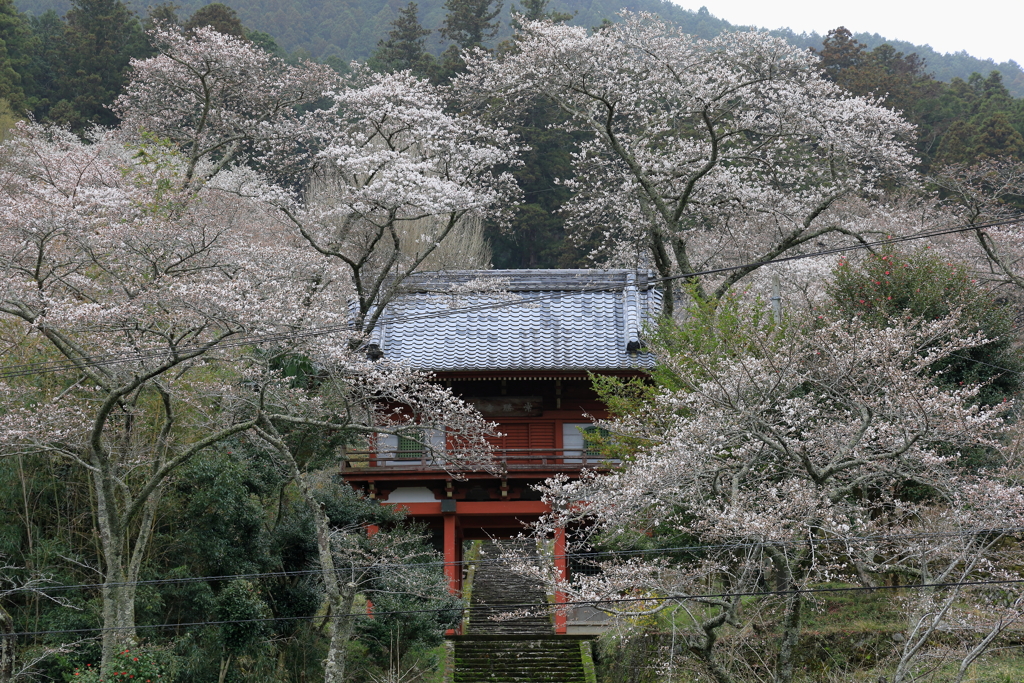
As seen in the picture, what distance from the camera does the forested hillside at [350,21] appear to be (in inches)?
1470

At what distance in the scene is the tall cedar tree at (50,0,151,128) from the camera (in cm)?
2655

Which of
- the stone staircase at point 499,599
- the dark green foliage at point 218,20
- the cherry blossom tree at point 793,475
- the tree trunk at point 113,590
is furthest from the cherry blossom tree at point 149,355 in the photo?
the dark green foliage at point 218,20

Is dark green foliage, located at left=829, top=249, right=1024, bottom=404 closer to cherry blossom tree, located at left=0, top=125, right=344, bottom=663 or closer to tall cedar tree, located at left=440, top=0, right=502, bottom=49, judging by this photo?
cherry blossom tree, located at left=0, top=125, right=344, bottom=663

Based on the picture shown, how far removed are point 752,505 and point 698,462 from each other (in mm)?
650

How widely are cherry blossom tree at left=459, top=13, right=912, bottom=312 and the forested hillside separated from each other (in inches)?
817

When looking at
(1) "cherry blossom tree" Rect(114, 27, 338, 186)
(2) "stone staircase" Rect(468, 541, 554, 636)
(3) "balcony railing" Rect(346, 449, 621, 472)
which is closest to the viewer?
(3) "balcony railing" Rect(346, 449, 621, 472)

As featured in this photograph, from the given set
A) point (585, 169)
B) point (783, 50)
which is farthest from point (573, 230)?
point (783, 50)

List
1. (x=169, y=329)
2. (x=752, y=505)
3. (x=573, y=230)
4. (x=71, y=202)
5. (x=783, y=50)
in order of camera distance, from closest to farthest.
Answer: (x=752, y=505) < (x=169, y=329) < (x=71, y=202) < (x=783, y=50) < (x=573, y=230)

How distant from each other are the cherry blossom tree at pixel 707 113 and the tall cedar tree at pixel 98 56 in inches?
626

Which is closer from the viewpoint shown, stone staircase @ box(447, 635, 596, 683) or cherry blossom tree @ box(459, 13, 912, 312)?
cherry blossom tree @ box(459, 13, 912, 312)

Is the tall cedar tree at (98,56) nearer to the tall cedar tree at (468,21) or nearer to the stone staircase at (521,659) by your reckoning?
the tall cedar tree at (468,21)

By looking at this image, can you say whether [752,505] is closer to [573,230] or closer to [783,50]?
[783,50]

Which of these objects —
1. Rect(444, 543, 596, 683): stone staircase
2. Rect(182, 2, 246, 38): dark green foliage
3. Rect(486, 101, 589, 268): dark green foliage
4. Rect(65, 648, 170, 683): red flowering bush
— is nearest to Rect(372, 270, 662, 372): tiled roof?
Rect(444, 543, 596, 683): stone staircase

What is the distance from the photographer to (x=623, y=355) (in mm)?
16531
